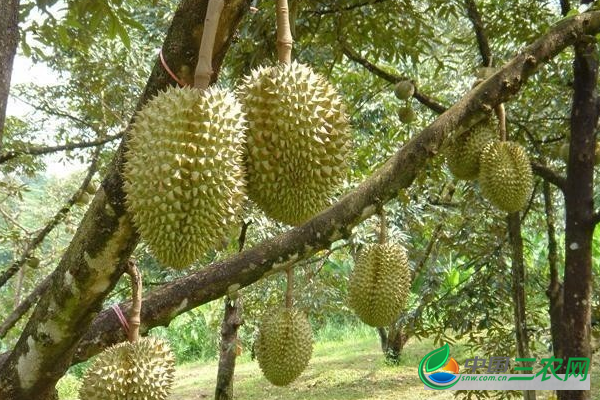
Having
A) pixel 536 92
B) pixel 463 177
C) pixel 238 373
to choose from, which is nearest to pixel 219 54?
pixel 463 177

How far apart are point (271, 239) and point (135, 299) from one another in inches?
17.9

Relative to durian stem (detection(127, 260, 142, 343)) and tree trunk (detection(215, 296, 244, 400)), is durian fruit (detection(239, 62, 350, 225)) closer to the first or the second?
durian stem (detection(127, 260, 142, 343))

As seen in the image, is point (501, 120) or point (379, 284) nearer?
point (501, 120)

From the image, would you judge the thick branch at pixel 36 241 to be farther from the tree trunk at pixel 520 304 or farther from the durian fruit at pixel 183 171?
the tree trunk at pixel 520 304

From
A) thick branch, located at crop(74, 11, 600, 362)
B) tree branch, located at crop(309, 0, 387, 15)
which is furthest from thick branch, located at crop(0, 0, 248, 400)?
tree branch, located at crop(309, 0, 387, 15)

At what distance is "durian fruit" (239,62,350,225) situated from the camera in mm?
1075

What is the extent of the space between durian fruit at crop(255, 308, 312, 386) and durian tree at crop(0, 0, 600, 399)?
709 millimetres

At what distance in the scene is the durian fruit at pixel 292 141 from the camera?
108 cm

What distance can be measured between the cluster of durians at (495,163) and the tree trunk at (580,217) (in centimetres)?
28

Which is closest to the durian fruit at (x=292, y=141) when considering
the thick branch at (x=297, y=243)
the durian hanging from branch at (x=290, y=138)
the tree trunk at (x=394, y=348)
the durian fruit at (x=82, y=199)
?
the durian hanging from branch at (x=290, y=138)

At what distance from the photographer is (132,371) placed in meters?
1.28

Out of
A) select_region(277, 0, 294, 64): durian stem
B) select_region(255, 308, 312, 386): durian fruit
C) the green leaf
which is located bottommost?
the green leaf

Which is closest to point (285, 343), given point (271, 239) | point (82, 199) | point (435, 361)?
point (271, 239)

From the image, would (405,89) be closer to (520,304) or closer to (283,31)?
(520,304)
